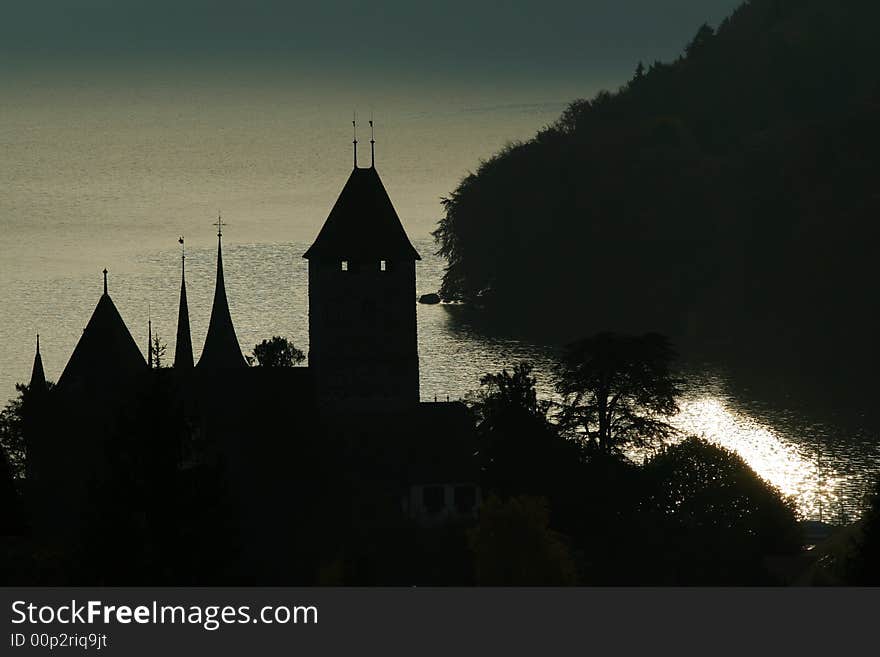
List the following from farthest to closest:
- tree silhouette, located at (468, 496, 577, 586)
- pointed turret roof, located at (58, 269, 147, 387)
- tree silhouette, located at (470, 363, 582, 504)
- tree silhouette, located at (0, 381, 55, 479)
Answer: pointed turret roof, located at (58, 269, 147, 387), tree silhouette, located at (0, 381, 55, 479), tree silhouette, located at (470, 363, 582, 504), tree silhouette, located at (468, 496, 577, 586)

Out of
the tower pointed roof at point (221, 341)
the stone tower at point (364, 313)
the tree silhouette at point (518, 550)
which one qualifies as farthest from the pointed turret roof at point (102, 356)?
the tree silhouette at point (518, 550)

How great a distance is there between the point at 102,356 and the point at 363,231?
9747 millimetres

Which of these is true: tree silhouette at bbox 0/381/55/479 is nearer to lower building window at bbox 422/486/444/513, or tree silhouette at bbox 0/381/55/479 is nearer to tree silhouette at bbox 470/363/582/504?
lower building window at bbox 422/486/444/513

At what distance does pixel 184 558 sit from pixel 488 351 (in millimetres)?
98531

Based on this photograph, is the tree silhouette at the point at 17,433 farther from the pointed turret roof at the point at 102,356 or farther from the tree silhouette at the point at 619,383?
the tree silhouette at the point at 619,383

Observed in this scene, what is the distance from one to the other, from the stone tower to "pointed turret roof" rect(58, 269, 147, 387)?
6.61m

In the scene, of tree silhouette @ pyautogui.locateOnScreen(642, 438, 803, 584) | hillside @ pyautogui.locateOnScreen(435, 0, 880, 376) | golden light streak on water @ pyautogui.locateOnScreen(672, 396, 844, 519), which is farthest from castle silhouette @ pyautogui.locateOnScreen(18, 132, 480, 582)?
hillside @ pyautogui.locateOnScreen(435, 0, 880, 376)

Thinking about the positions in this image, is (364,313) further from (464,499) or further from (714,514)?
(714,514)

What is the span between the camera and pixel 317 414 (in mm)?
70625

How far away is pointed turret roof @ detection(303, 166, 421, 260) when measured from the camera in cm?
7681

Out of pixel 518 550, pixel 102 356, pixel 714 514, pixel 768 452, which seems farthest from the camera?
pixel 768 452

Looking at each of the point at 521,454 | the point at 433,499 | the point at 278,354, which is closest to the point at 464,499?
the point at 433,499

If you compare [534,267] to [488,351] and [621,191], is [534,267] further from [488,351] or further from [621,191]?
[488,351]

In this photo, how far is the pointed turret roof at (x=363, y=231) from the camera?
76.8 metres
